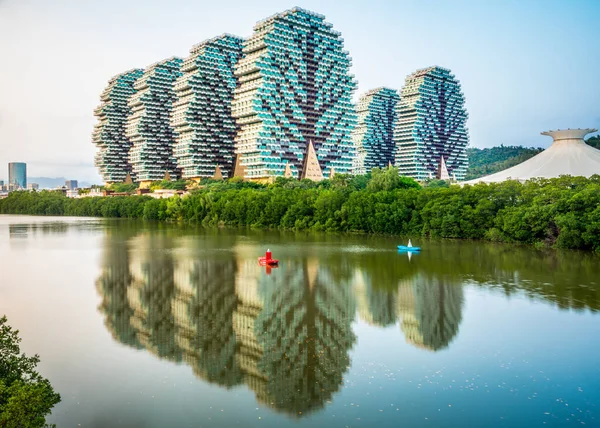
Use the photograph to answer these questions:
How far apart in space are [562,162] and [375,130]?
9506 centimetres

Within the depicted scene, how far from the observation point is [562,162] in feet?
219

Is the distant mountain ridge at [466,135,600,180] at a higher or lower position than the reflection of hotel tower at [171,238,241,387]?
higher

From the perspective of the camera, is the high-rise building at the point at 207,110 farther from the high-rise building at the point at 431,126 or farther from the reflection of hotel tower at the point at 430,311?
the reflection of hotel tower at the point at 430,311

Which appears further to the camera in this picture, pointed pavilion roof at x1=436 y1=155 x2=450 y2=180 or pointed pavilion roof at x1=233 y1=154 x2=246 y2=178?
pointed pavilion roof at x1=436 y1=155 x2=450 y2=180

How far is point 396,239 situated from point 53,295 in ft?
123

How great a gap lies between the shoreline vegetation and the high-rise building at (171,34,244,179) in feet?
85.8

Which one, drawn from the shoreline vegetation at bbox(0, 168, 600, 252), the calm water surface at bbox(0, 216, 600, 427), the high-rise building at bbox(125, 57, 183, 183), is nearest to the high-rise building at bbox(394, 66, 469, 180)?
the shoreline vegetation at bbox(0, 168, 600, 252)

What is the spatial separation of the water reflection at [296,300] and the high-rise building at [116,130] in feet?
414

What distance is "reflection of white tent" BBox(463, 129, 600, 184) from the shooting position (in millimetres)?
64250

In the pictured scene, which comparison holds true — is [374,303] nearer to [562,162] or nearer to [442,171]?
[562,162]

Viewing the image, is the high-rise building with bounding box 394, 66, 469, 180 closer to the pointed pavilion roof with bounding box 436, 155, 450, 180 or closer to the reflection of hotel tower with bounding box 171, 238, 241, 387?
the pointed pavilion roof with bounding box 436, 155, 450, 180

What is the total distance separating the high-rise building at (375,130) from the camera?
156625 millimetres

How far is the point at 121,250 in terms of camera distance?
156 ft

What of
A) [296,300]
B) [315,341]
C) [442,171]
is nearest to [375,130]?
[442,171]
